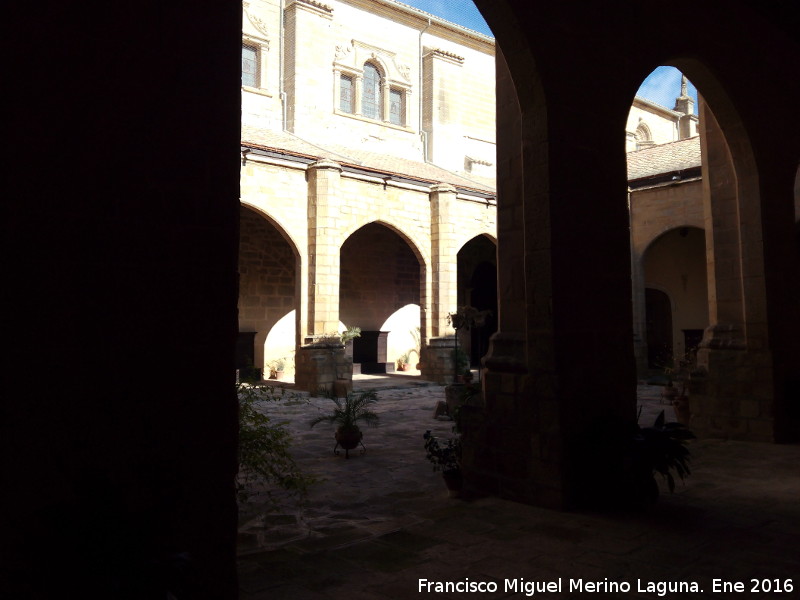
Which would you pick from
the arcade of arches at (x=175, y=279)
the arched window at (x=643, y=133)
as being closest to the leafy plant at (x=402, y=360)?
the arcade of arches at (x=175, y=279)

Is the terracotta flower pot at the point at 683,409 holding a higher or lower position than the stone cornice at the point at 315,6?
lower

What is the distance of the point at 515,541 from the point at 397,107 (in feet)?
54.8

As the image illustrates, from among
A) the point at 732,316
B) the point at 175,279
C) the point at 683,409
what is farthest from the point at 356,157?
the point at 175,279

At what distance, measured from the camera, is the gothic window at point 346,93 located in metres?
17.2

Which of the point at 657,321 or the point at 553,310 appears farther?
the point at 657,321

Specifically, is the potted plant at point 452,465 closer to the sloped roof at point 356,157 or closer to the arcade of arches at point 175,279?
the arcade of arches at point 175,279

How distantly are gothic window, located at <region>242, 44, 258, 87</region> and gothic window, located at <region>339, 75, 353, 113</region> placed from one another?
97.0 inches

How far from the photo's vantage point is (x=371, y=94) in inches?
703

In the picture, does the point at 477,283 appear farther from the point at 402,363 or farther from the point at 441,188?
the point at 441,188

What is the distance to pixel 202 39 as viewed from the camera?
2574 mm

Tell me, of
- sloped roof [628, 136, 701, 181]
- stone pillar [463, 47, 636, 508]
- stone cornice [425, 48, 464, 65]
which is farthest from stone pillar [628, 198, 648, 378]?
stone pillar [463, 47, 636, 508]

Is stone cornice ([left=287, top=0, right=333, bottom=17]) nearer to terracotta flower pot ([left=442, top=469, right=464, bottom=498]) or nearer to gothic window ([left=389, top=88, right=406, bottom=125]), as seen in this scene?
gothic window ([left=389, top=88, right=406, bottom=125])

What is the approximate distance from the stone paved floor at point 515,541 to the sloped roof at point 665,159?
10.4 metres

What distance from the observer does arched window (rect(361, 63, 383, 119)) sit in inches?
694
